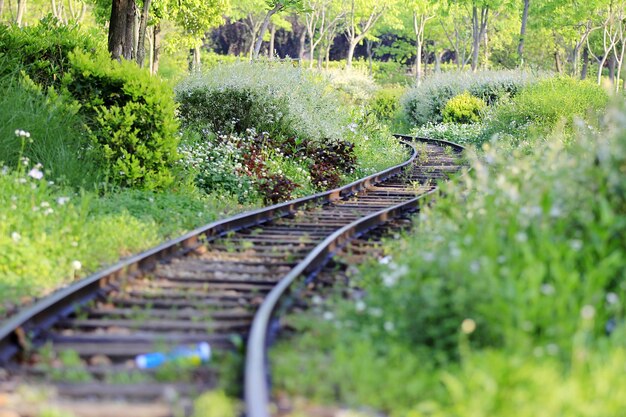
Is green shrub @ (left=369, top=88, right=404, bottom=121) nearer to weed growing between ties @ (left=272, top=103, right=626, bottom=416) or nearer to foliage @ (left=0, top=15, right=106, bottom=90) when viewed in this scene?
foliage @ (left=0, top=15, right=106, bottom=90)

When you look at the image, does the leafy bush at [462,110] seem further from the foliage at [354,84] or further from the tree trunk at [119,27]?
the tree trunk at [119,27]

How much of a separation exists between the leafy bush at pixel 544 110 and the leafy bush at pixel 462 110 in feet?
20.9

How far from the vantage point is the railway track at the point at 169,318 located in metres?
4.98

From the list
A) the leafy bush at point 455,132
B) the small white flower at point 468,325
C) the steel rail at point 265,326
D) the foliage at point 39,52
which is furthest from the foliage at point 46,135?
the leafy bush at point 455,132

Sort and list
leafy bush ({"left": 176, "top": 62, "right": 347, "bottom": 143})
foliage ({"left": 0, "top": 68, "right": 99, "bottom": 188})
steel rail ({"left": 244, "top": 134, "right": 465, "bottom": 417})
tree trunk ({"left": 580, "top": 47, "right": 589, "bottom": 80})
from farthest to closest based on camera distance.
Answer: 1. tree trunk ({"left": 580, "top": 47, "right": 589, "bottom": 80})
2. leafy bush ({"left": 176, "top": 62, "right": 347, "bottom": 143})
3. foliage ({"left": 0, "top": 68, "right": 99, "bottom": 188})
4. steel rail ({"left": 244, "top": 134, "right": 465, "bottom": 417})

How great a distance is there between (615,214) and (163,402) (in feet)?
11.1

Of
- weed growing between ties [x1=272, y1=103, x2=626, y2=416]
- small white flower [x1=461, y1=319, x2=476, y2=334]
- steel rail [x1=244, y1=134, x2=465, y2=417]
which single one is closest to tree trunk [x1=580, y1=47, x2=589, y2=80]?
steel rail [x1=244, y1=134, x2=465, y2=417]

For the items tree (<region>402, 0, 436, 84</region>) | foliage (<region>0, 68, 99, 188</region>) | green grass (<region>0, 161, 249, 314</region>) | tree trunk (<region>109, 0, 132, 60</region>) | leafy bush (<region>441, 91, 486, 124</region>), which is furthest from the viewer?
tree (<region>402, 0, 436, 84</region>)

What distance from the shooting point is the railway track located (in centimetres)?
498

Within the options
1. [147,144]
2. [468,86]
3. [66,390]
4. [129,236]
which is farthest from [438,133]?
[66,390]

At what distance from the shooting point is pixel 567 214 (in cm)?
632

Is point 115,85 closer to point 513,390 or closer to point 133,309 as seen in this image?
point 133,309

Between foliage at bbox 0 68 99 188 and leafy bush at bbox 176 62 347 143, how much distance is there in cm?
453

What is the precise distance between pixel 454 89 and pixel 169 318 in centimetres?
3026
